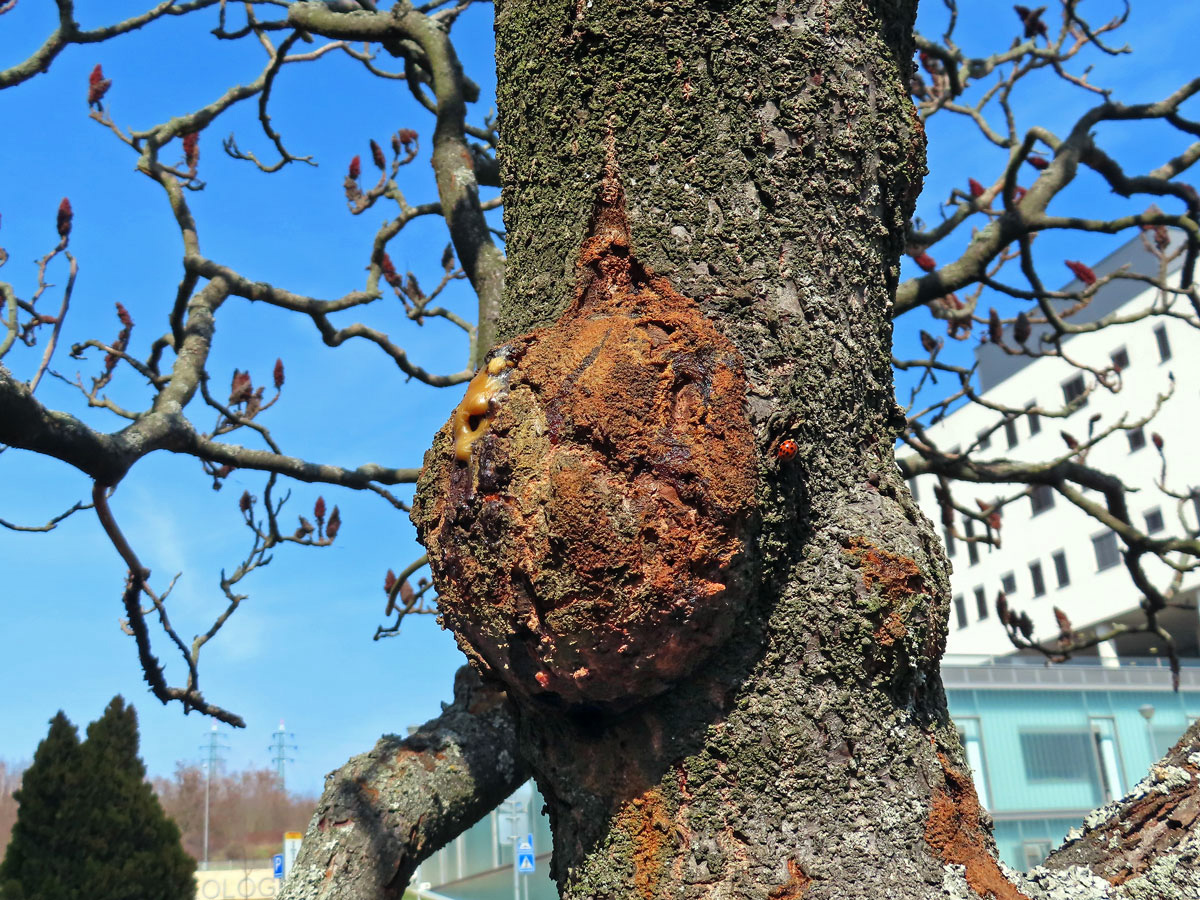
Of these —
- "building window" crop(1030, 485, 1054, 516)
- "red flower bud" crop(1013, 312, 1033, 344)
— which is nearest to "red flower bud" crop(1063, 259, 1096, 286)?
"red flower bud" crop(1013, 312, 1033, 344)

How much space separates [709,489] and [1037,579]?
3552 cm

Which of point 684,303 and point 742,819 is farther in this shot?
point 684,303

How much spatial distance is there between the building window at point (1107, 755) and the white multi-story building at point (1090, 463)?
11.9 meters

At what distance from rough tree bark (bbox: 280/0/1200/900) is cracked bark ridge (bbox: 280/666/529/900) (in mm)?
680

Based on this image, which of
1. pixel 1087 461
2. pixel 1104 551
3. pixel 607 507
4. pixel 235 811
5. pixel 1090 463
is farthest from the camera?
pixel 235 811

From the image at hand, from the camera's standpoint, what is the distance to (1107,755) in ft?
47.9

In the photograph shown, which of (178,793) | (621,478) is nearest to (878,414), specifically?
(621,478)

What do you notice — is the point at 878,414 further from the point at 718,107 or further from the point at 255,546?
the point at 255,546

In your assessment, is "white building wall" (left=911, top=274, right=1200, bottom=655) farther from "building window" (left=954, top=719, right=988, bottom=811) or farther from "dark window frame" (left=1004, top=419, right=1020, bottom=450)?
"building window" (left=954, top=719, right=988, bottom=811)

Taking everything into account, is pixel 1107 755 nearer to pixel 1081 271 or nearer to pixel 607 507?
pixel 1081 271

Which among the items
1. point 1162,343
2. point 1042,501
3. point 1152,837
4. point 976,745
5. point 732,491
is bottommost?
point 1152,837

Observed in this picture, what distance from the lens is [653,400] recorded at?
1401mm

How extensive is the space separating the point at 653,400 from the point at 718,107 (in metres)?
0.52

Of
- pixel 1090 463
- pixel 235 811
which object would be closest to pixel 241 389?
pixel 1090 463
